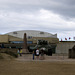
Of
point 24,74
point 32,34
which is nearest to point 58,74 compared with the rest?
point 24,74

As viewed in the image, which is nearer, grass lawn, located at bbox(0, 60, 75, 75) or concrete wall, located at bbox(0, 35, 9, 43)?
grass lawn, located at bbox(0, 60, 75, 75)

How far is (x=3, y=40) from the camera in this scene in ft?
269

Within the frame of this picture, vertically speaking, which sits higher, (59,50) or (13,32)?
(13,32)

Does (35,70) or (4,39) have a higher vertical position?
(4,39)

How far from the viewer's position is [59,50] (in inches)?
1813

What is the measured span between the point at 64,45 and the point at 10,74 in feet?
124

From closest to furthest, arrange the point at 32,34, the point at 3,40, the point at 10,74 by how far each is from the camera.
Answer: the point at 10,74
the point at 3,40
the point at 32,34

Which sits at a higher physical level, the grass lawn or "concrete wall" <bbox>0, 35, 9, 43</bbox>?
"concrete wall" <bbox>0, 35, 9, 43</bbox>

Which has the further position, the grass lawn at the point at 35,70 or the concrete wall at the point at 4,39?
the concrete wall at the point at 4,39

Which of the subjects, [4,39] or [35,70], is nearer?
[35,70]

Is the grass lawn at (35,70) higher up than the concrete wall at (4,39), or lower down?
lower down

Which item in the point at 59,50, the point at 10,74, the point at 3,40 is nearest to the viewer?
the point at 10,74

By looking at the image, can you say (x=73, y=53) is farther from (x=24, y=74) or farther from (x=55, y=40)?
(x=55, y=40)

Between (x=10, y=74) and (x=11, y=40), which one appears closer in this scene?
(x=10, y=74)
